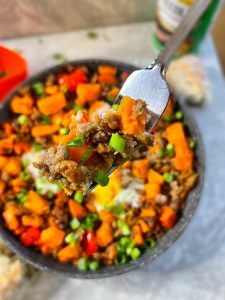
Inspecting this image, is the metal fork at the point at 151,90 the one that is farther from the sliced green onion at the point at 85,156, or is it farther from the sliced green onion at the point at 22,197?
the sliced green onion at the point at 22,197

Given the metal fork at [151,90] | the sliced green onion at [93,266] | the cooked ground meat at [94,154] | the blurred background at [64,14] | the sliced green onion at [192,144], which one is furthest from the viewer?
the blurred background at [64,14]

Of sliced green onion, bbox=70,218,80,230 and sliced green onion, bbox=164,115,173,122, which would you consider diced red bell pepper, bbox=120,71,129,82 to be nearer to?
sliced green onion, bbox=164,115,173,122

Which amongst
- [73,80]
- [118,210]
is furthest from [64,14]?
[118,210]

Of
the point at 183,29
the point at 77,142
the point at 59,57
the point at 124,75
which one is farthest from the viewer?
the point at 59,57

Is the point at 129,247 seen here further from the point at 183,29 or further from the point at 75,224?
the point at 183,29

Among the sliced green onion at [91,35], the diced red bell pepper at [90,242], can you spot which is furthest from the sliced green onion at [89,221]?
the sliced green onion at [91,35]

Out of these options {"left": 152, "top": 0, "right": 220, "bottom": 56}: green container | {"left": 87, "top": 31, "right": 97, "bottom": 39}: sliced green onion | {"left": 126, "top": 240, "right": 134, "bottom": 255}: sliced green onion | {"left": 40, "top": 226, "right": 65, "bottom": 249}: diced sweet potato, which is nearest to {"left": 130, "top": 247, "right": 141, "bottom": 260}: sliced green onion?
{"left": 126, "top": 240, "right": 134, "bottom": 255}: sliced green onion

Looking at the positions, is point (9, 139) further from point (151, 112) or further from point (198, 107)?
point (198, 107)
